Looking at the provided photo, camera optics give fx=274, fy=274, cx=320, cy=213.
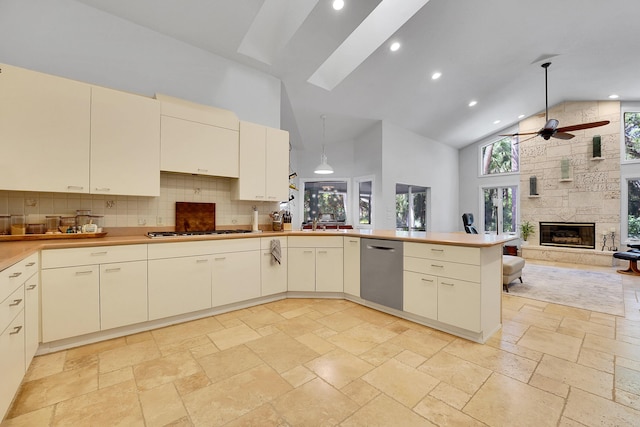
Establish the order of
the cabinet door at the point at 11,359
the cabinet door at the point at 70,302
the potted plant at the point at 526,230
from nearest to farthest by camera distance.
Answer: the cabinet door at the point at 11,359, the cabinet door at the point at 70,302, the potted plant at the point at 526,230

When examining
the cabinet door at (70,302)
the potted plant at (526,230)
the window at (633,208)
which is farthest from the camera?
the potted plant at (526,230)

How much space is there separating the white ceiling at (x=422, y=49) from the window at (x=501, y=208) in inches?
110

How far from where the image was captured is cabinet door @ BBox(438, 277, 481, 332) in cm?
233

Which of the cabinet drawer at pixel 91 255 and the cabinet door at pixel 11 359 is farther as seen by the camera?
the cabinet drawer at pixel 91 255

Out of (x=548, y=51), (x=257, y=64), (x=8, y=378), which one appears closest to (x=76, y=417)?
(x=8, y=378)

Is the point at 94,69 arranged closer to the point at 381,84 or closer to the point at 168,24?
the point at 168,24

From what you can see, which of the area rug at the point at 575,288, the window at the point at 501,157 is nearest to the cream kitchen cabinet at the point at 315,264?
the area rug at the point at 575,288

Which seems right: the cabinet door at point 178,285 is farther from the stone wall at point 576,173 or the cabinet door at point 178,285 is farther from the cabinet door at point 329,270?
the stone wall at point 576,173

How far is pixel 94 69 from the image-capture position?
272 cm

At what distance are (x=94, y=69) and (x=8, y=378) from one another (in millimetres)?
2716

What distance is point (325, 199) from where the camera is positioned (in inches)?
281

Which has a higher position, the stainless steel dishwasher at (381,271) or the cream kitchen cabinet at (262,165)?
the cream kitchen cabinet at (262,165)

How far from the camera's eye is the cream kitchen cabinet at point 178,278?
2.54 m

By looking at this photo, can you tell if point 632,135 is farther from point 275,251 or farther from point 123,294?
point 123,294
